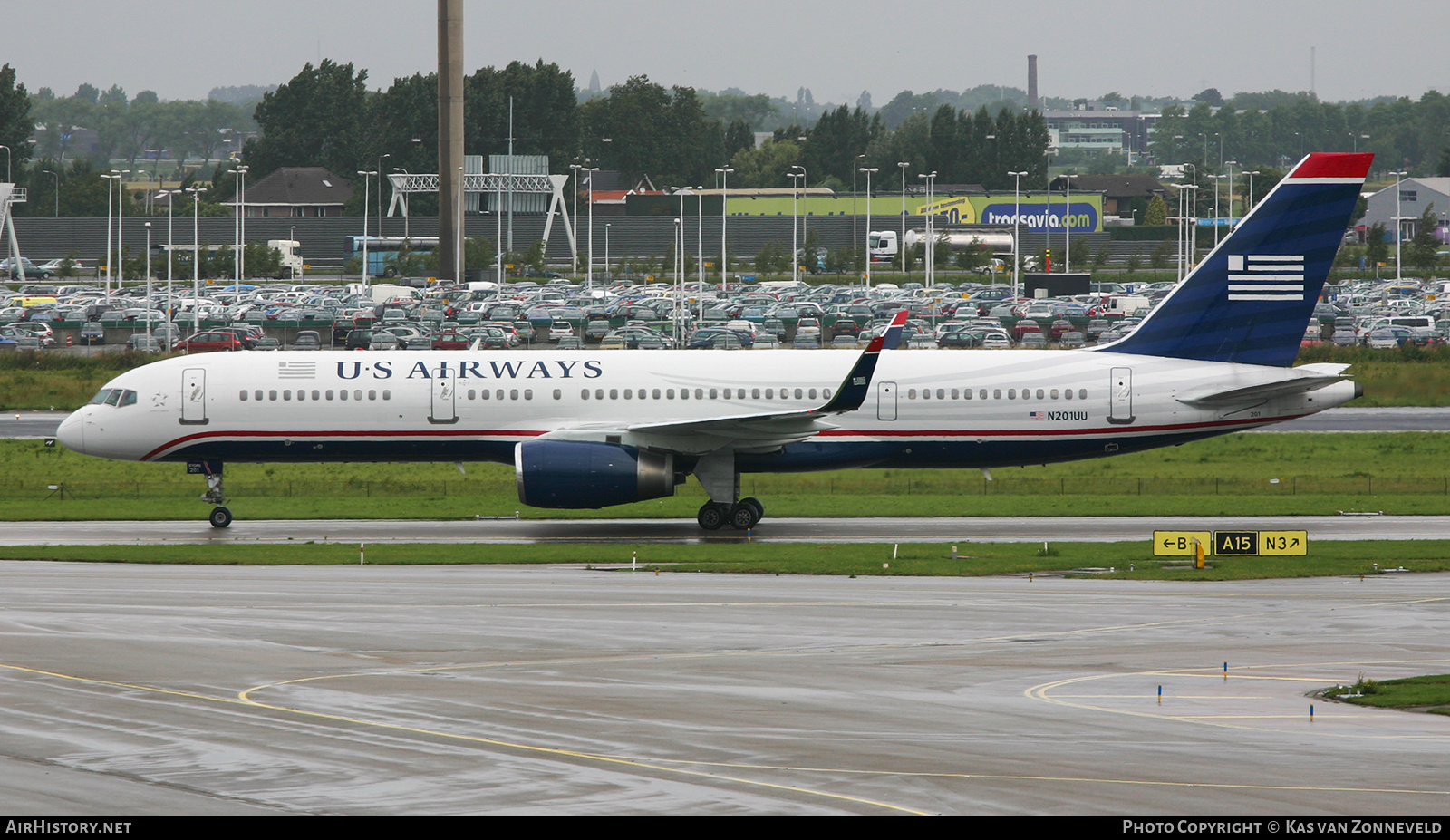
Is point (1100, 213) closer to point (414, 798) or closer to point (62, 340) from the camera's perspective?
point (62, 340)

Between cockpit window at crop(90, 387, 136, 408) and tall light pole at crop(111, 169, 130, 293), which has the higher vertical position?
tall light pole at crop(111, 169, 130, 293)

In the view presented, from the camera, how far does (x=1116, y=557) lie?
3281cm

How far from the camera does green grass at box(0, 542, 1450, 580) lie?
103 feet

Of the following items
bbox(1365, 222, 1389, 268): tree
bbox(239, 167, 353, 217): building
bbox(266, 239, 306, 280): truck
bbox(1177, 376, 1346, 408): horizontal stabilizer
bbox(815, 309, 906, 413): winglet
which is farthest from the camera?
bbox(239, 167, 353, 217): building

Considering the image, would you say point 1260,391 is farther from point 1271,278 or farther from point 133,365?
point 133,365

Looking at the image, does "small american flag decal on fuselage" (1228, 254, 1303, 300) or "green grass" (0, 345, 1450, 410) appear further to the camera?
"green grass" (0, 345, 1450, 410)

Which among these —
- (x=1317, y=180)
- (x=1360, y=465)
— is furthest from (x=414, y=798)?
(x=1360, y=465)

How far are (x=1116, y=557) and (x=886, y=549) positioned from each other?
5.13 metres

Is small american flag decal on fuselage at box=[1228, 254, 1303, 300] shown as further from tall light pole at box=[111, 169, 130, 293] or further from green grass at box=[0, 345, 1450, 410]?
tall light pole at box=[111, 169, 130, 293]

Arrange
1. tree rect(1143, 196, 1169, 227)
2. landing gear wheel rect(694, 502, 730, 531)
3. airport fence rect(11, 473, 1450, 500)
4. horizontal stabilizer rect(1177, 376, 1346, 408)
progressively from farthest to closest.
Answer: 1. tree rect(1143, 196, 1169, 227)
2. airport fence rect(11, 473, 1450, 500)
3. landing gear wheel rect(694, 502, 730, 531)
4. horizontal stabilizer rect(1177, 376, 1346, 408)

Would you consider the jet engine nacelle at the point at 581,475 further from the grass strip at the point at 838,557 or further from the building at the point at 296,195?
the building at the point at 296,195

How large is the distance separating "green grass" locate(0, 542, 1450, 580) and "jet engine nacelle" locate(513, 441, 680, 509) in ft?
Answer: 5.28

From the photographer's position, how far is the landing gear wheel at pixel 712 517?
38.7 m

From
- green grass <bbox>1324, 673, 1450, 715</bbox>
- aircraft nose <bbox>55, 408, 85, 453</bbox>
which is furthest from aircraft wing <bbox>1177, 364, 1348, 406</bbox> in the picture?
aircraft nose <bbox>55, 408, 85, 453</bbox>
